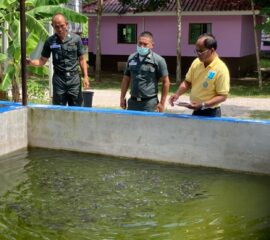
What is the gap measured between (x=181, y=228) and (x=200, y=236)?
0.77ft

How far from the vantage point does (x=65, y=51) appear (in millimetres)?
7469

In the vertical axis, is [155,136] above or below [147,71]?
below

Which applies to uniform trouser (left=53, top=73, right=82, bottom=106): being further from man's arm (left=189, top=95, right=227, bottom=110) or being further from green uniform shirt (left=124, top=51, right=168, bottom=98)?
man's arm (left=189, top=95, right=227, bottom=110)

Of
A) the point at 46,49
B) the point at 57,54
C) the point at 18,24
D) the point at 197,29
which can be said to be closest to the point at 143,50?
the point at 57,54

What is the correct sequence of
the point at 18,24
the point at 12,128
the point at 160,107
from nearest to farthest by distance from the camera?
1. the point at 160,107
2. the point at 12,128
3. the point at 18,24

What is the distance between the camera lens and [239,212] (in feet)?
16.8

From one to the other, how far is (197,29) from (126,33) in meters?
3.80

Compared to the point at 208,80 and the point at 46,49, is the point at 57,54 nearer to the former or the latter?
the point at 46,49

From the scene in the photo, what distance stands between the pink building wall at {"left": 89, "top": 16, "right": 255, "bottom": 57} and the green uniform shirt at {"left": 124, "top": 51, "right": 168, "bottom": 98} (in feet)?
54.0

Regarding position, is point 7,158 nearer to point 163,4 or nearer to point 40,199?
point 40,199

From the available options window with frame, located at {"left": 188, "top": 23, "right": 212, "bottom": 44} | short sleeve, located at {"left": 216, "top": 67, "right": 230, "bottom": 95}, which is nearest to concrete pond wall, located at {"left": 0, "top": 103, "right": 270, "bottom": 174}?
short sleeve, located at {"left": 216, "top": 67, "right": 230, "bottom": 95}

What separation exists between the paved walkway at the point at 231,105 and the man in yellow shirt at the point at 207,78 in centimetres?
680

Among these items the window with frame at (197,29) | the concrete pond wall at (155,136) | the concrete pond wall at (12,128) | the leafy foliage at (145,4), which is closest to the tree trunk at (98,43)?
the leafy foliage at (145,4)

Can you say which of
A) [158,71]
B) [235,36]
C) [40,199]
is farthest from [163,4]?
[40,199]
